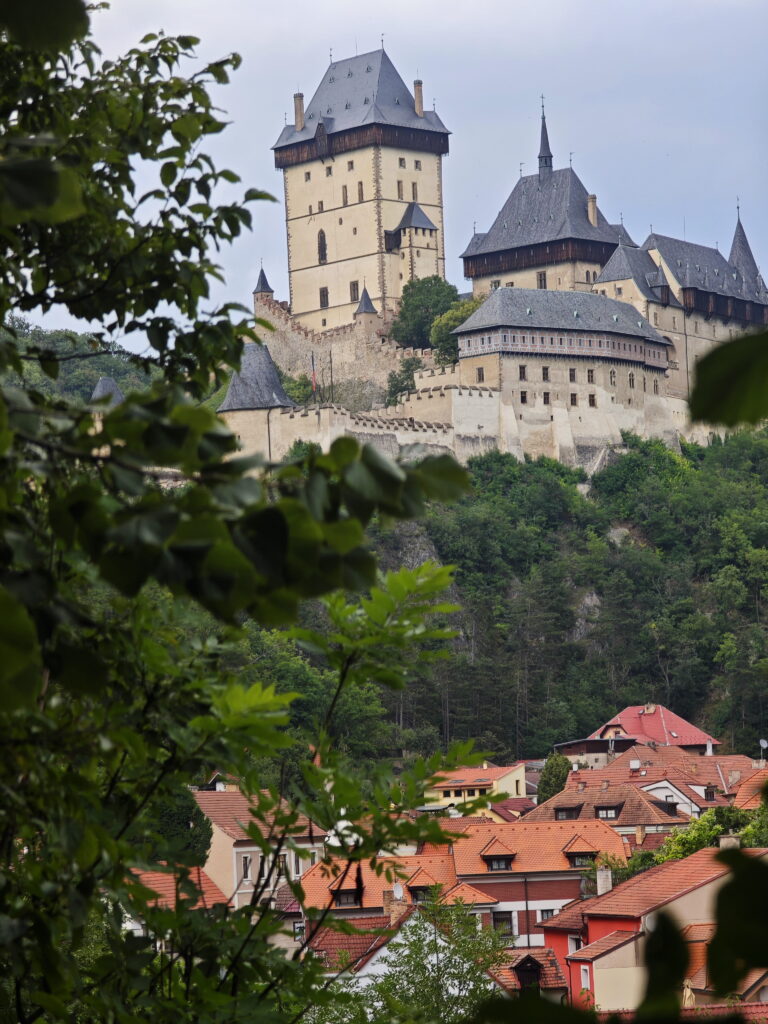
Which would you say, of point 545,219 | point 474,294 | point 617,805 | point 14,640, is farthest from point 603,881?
point 545,219

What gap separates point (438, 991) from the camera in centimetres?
2195

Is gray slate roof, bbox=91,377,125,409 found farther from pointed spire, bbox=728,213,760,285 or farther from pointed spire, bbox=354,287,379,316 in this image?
pointed spire, bbox=728,213,760,285

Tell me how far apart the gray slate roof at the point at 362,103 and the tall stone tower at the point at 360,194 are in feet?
0.17

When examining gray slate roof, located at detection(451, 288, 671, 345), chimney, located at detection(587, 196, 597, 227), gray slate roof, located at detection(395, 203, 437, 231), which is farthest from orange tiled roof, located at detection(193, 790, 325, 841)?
chimney, located at detection(587, 196, 597, 227)

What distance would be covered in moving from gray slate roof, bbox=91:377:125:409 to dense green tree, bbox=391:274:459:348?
1454cm

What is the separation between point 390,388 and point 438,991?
51.7 m

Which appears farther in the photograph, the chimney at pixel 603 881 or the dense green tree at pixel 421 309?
the dense green tree at pixel 421 309

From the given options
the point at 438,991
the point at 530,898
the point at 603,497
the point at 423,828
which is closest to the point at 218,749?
the point at 423,828

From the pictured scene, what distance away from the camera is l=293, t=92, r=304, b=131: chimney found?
83.6 m

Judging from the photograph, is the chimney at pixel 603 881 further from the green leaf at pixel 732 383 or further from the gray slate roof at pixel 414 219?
the gray slate roof at pixel 414 219

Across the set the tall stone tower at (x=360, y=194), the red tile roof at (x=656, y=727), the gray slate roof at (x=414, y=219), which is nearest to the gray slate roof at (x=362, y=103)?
the tall stone tower at (x=360, y=194)

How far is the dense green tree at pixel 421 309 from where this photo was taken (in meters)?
74.8

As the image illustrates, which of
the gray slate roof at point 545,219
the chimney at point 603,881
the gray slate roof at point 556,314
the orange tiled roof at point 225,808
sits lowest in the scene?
the chimney at point 603,881

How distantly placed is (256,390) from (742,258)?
31784mm
